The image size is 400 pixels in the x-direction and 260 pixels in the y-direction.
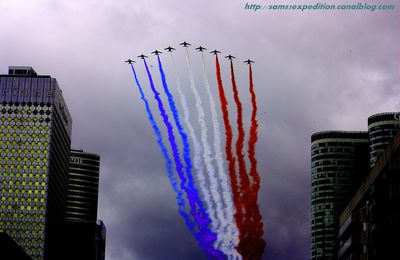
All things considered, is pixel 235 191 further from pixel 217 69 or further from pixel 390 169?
pixel 390 169

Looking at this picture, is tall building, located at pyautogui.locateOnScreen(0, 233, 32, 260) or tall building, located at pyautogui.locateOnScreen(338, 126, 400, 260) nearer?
tall building, located at pyautogui.locateOnScreen(338, 126, 400, 260)

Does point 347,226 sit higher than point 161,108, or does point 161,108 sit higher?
point 161,108

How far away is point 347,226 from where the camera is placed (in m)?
179

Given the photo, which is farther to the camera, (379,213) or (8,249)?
(8,249)

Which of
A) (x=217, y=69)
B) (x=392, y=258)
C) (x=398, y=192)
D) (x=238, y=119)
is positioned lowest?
(x=392, y=258)

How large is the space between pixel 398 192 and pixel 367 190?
74.8 ft

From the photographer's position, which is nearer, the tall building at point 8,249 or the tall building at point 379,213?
the tall building at point 379,213

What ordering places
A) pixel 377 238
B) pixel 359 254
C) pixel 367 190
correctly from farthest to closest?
pixel 359 254
pixel 367 190
pixel 377 238

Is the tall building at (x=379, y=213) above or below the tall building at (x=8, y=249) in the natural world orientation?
above

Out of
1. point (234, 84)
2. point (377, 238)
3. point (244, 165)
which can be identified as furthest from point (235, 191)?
point (377, 238)

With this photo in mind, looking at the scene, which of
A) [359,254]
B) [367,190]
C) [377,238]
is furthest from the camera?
[359,254]

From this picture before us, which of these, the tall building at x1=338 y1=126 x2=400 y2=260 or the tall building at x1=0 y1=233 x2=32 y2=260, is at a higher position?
the tall building at x1=338 y1=126 x2=400 y2=260

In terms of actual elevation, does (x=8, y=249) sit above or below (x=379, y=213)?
below

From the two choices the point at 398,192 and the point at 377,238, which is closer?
the point at 398,192
